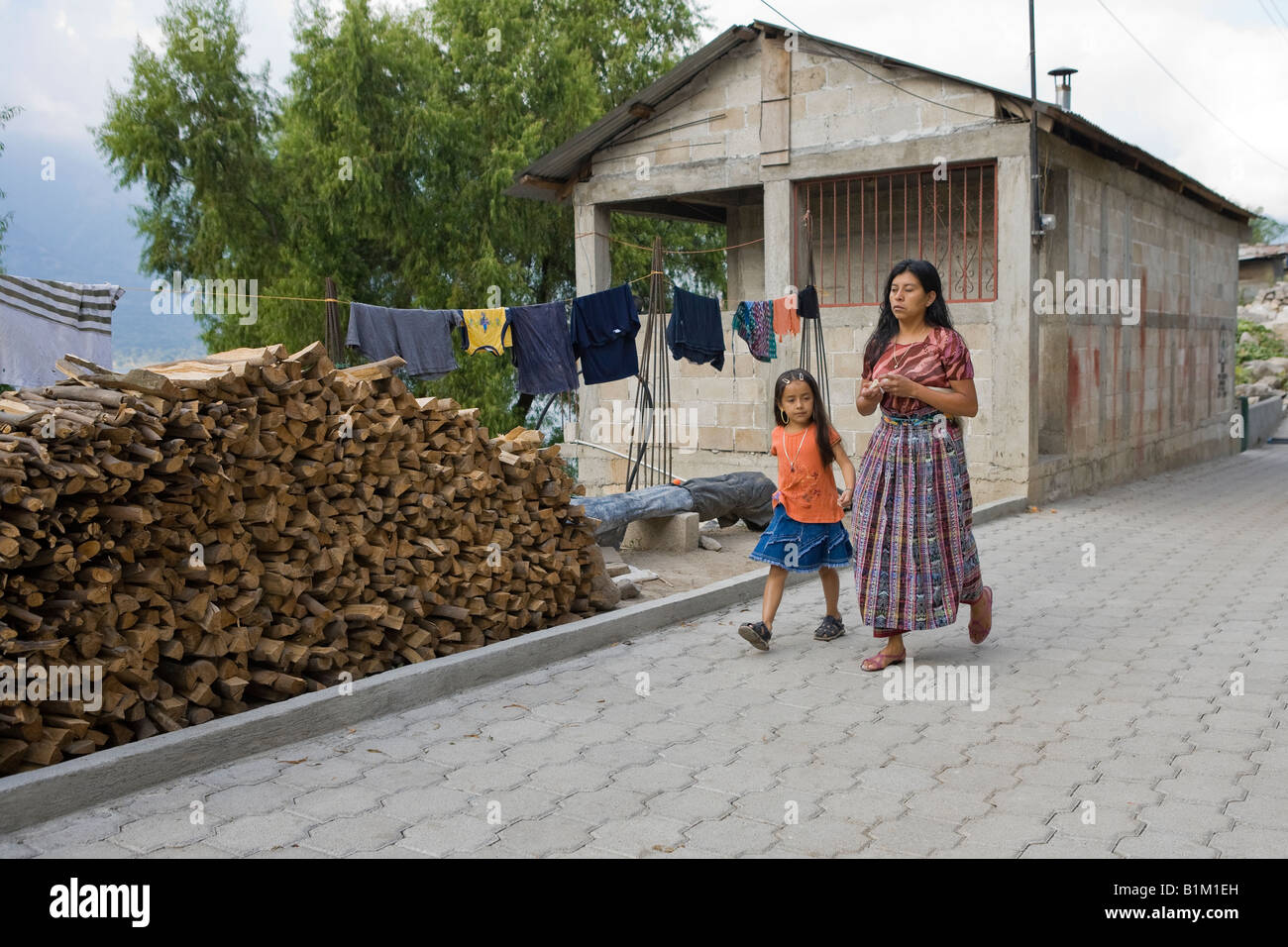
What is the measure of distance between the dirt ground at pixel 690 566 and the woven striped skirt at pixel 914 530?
7.32ft

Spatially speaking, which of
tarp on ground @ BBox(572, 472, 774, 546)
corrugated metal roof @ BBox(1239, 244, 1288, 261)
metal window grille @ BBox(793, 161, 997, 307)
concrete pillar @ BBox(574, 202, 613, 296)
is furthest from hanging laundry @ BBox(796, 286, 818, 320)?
corrugated metal roof @ BBox(1239, 244, 1288, 261)

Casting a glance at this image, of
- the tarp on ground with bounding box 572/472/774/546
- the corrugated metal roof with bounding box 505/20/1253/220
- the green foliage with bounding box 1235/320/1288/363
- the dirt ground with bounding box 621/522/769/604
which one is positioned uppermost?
the corrugated metal roof with bounding box 505/20/1253/220

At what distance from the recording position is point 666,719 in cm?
538

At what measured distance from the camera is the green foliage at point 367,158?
24.5 metres

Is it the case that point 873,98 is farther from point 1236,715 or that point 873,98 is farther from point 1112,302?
point 1236,715

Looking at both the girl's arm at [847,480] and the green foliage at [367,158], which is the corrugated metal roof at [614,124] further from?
the girl's arm at [847,480]

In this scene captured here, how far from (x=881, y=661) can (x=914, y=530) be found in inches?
27.6

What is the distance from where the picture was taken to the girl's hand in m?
5.80

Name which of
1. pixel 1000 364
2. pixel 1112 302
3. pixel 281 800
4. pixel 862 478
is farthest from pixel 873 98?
pixel 281 800

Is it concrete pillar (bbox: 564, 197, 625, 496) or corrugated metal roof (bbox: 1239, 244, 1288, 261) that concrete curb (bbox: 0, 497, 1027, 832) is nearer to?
concrete pillar (bbox: 564, 197, 625, 496)

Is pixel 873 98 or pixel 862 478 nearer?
pixel 862 478

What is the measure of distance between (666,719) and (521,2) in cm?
2502

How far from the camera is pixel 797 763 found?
4734 millimetres

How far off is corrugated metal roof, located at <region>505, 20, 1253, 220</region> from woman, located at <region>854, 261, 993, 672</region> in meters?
7.39
